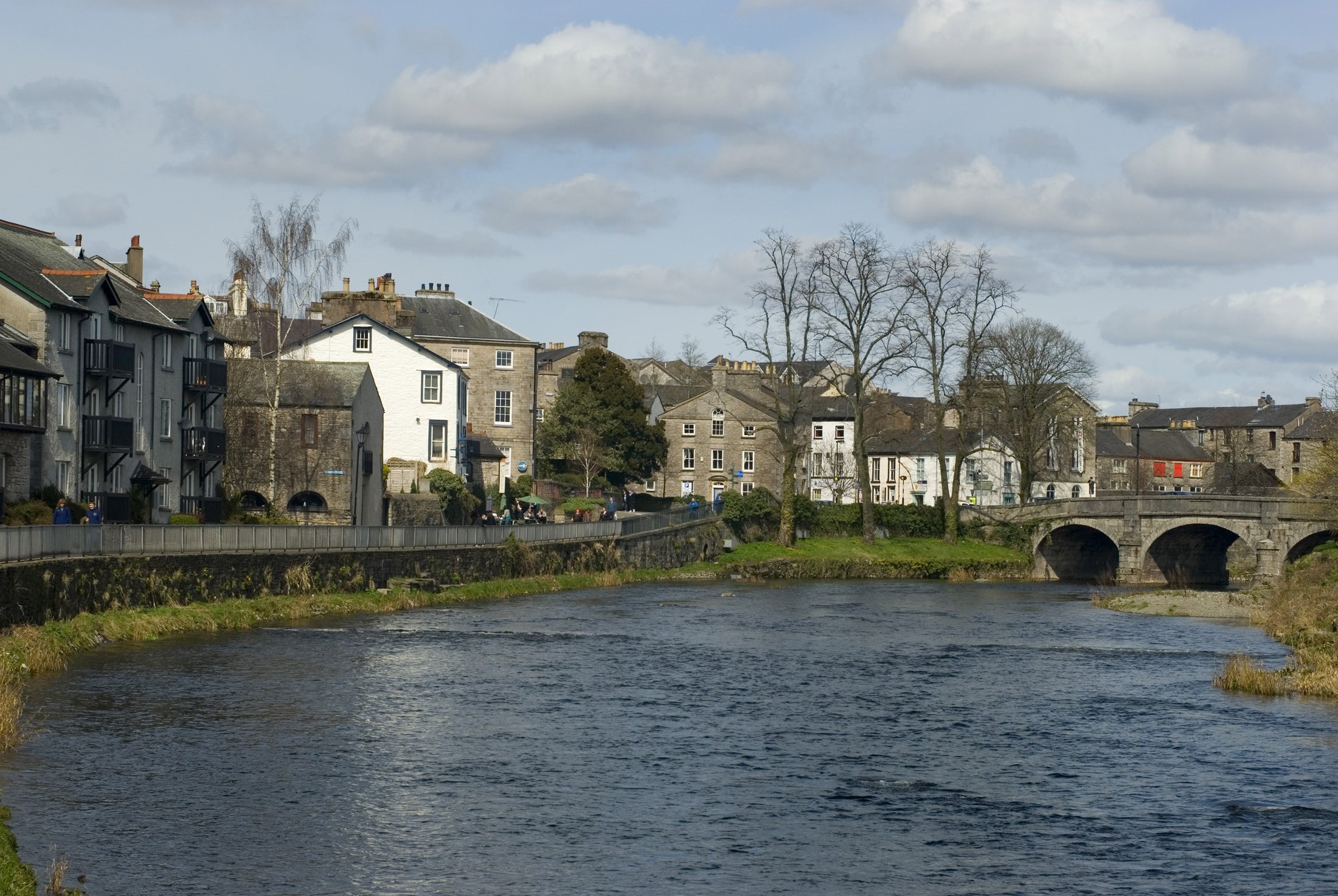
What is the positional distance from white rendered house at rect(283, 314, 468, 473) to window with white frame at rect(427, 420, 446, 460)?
0.03 meters

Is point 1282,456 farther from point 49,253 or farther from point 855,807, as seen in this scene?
point 855,807

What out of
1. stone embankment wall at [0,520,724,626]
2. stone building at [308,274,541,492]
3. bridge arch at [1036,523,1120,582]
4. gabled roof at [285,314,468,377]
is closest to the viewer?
stone embankment wall at [0,520,724,626]

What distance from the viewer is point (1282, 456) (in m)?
136

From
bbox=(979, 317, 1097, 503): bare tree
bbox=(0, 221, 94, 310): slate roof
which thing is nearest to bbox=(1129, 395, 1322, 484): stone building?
bbox=(979, 317, 1097, 503): bare tree

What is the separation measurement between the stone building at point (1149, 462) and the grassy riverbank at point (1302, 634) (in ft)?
231

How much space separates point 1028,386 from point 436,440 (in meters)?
37.3

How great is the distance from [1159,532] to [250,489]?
155 feet

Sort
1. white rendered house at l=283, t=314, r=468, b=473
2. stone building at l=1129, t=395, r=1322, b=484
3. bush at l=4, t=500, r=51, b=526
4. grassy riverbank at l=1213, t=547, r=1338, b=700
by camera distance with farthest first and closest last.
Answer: stone building at l=1129, t=395, r=1322, b=484
white rendered house at l=283, t=314, r=468, b=473
bush at l=4, t=500, r=51, b=526
grassy riverbank at l=1213, t=547, r=1338, b=700

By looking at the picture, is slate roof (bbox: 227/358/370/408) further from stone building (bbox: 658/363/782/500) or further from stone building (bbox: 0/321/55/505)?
stone building (bbox: 658/363/782/500)

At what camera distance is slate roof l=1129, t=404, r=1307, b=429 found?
13788cm

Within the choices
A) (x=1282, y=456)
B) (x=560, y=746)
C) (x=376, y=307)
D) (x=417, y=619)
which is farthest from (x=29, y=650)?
(x=1282, y=456)

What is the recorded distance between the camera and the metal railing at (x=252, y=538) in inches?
1469

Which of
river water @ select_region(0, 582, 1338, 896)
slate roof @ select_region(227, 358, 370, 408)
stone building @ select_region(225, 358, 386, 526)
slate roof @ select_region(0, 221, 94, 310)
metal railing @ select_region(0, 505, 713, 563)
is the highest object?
slate roof @ select_region(0, 221, 94, 310)

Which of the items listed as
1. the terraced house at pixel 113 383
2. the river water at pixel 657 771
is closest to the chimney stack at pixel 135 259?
the terraced house at pixel 113 383
